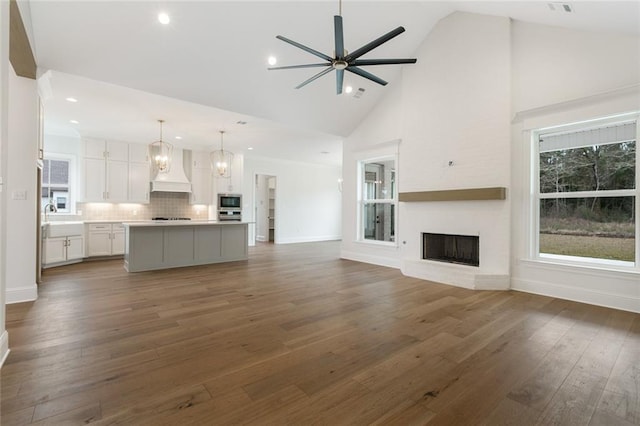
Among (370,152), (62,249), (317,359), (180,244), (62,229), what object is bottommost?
(317,359)

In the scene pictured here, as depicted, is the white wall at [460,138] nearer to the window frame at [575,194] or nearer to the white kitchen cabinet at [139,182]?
the window frame at [575,194]

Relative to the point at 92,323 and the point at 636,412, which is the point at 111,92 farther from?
the point at 636,412

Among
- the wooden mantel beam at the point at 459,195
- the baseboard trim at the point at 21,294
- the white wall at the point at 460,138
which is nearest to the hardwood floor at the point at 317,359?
the baseboard trim at the point at 21,294

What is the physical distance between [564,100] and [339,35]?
3150mm

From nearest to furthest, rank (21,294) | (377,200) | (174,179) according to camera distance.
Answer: (21,294)
(377,200)
(174,179)

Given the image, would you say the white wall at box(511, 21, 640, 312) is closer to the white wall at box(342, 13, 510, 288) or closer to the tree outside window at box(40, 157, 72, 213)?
the white wall at box(342, 13, 510, 288)

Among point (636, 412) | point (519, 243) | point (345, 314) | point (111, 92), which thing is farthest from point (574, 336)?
point (111, 92)

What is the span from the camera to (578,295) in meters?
3.76

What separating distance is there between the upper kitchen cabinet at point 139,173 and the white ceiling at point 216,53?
39.2 inches

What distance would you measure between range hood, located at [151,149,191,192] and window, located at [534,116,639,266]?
777 cm

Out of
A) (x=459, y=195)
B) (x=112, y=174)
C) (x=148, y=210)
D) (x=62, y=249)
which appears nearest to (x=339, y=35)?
(x=459, y=195)

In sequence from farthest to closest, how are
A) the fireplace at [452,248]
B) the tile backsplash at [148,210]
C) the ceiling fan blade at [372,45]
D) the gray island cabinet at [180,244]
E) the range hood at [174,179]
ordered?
the range hood at [174,179] → the tile backsplash at [148,210] → the gray island cabinet at [180,244] → the fireplace at [452,248] → the ceiling fan blade at [372,45]

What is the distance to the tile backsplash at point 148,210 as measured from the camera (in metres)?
7.15

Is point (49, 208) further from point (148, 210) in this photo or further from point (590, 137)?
point (590, 137)
